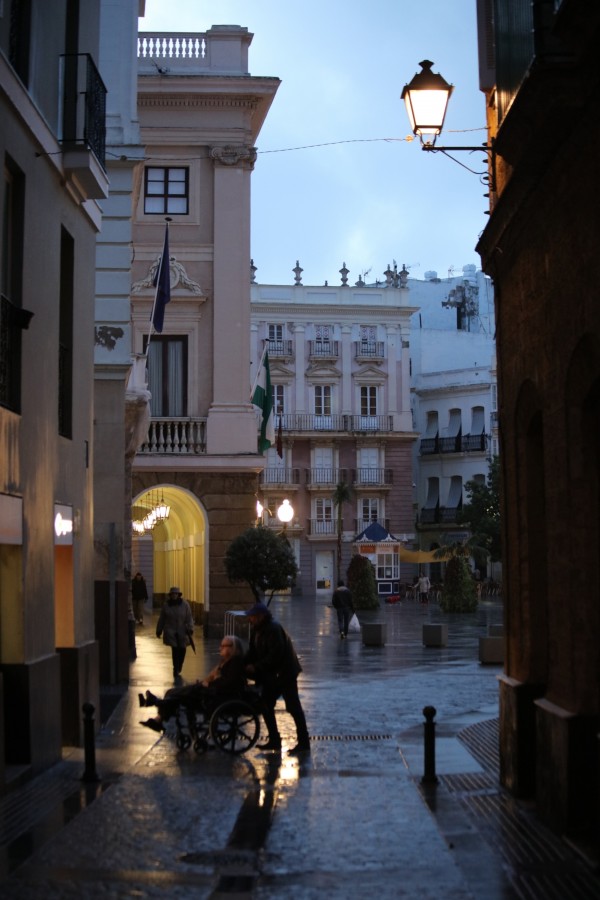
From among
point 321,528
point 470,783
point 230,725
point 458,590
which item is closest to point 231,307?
point 458,590

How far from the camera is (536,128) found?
9.08m

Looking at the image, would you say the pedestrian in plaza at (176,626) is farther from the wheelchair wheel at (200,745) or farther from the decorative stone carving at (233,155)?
the decorative stone carving at (233,155)

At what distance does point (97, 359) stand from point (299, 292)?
2308 inches

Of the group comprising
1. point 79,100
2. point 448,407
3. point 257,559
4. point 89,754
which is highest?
point 448,407

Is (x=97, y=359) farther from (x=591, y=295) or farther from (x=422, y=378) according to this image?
(x=422, y=378)

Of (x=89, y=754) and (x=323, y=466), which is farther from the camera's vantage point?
(x=323, y=466)

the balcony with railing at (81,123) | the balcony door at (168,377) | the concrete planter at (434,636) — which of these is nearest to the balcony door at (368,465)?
the balcony door at (168,377)

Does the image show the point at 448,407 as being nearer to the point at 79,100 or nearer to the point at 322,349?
the point at 322,349

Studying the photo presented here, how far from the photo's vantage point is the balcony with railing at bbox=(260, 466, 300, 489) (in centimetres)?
7788

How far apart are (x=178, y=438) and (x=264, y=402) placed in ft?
7.86

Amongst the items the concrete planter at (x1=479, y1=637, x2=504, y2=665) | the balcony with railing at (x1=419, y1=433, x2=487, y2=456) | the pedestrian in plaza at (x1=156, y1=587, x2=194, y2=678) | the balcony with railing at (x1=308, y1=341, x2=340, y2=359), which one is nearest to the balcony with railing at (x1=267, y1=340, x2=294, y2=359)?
the balcony with railing at (x1=308, y1=341, x2=340, y2=359)

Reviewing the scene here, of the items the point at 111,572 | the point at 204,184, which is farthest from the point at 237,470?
the point at 111,572

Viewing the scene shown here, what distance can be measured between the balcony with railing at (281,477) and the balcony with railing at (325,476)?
731mm

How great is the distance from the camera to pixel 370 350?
78.8 metres
